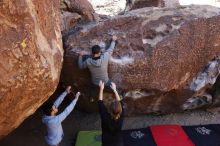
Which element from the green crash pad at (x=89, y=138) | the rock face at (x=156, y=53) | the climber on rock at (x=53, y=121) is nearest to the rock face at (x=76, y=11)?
the rock face at (x=156, y=53)

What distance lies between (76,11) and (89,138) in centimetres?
226

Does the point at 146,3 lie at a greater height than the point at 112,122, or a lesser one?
greater

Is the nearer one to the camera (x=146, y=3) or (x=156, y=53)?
(x=156, y=53)

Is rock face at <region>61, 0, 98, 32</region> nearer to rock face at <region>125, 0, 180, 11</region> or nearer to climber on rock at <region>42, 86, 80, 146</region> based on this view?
rock face at <region>125, 0, 180, 11</region>

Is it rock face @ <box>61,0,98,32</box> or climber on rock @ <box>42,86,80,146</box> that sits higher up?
rock face @ <box>61,0,98,32</box>

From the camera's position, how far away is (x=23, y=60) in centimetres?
403

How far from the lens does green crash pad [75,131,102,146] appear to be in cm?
555

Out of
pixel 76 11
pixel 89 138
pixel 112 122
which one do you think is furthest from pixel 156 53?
pixel 76 11

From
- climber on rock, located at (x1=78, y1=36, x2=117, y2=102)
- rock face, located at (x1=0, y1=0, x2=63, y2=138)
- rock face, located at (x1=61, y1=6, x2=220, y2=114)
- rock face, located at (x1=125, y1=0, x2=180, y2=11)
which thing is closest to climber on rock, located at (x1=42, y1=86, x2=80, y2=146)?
rock face, located at (x1=0, y1=0, x2=63, y2=138)

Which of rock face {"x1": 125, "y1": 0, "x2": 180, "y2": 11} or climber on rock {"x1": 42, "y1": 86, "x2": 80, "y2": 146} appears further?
rock face {"x1": 125, "y1": 0, "x2": 180, "y2": 11}

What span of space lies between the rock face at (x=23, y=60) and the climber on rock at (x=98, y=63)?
0.64 metres

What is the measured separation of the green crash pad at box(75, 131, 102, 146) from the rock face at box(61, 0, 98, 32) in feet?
5.85

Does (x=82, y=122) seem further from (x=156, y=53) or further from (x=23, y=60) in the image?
(x=23, y=60)

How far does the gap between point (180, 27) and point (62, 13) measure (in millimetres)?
2036
